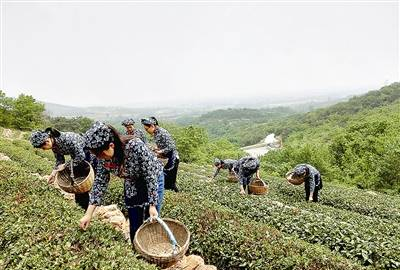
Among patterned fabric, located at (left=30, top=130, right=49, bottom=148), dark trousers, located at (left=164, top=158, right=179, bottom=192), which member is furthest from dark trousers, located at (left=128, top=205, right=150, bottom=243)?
dark trousers, located at (left=164, top=158, right=179, bottom=192)

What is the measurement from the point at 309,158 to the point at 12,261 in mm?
33137

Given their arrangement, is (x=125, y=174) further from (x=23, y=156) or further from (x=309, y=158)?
(x=309, y=158)

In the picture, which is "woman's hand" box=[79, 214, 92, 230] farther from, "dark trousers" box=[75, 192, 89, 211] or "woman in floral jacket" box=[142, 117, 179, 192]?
"woman in floral jacket" box=[142, 117, 179, 192]

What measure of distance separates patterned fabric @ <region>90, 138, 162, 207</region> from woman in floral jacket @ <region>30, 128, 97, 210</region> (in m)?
1.81

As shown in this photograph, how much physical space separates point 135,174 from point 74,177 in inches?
116

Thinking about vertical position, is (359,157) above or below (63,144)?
below

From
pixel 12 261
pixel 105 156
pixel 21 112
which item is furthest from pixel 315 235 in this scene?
pixel 21 112

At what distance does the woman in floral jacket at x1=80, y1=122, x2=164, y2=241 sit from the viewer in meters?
3.77

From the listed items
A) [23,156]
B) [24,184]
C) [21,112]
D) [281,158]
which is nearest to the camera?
[24,184]

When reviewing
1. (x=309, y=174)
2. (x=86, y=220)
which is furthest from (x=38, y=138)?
(x=309, y=174)

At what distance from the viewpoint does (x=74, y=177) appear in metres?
6.77

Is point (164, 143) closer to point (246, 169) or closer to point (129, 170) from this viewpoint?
point (246, 169)

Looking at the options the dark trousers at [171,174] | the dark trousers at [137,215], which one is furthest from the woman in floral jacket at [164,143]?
the dark trousers at [137,215]

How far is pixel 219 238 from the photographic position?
586 cm
